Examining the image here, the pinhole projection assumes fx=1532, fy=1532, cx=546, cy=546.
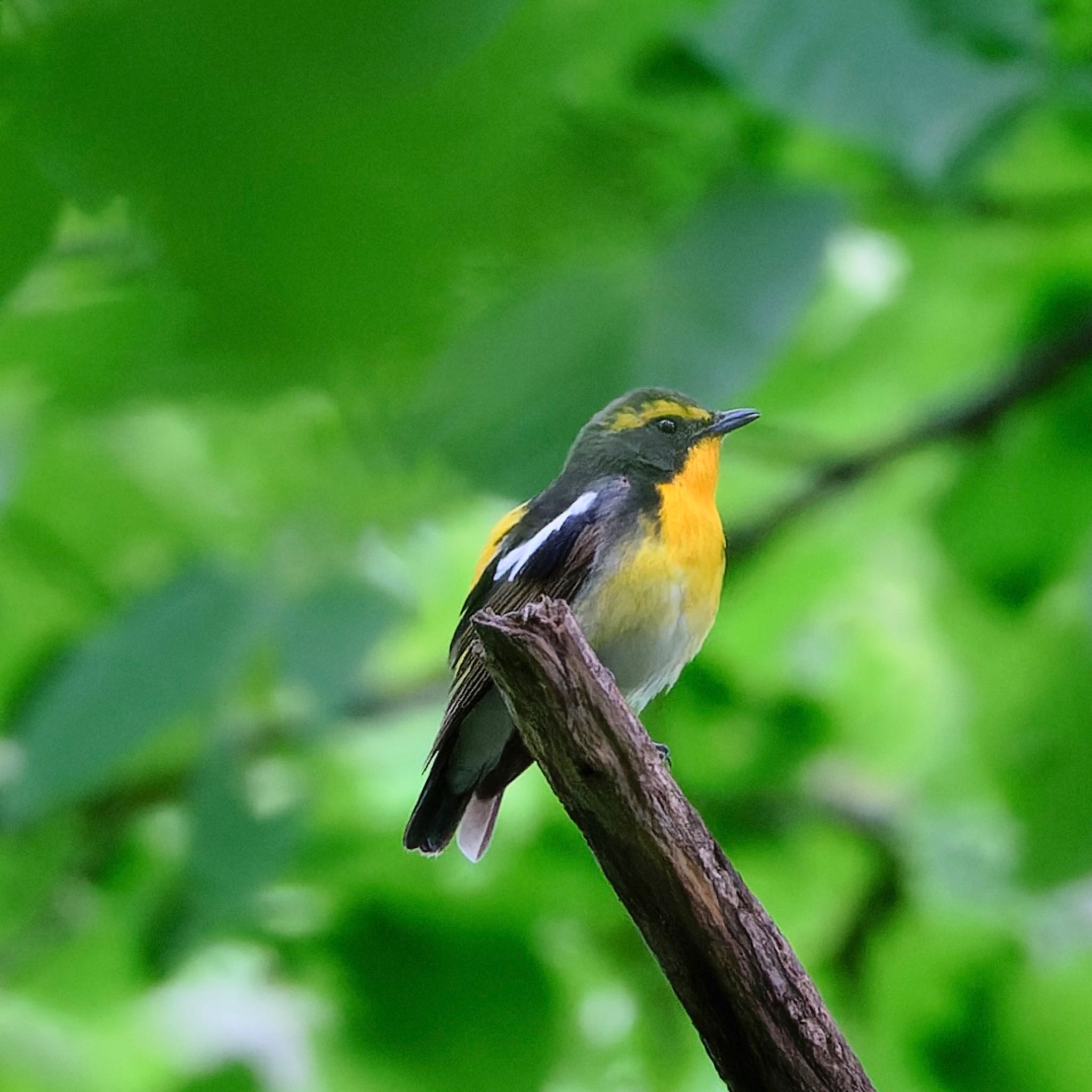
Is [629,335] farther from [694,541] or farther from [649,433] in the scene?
[694,541]

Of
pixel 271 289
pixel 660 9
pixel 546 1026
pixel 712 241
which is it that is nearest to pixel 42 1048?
pixel 546 1026

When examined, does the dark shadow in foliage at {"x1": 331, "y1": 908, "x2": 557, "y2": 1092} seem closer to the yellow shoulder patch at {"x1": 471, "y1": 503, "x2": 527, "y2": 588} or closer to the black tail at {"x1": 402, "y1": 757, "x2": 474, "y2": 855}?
the black tail at {"x1": 402, "y1": 757, "x2": 474, "y2": 855}

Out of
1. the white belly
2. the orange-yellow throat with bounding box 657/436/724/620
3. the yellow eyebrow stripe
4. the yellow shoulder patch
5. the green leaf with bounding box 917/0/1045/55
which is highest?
the yellow eyebrow stripe

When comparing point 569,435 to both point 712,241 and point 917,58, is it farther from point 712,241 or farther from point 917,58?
point 917,58

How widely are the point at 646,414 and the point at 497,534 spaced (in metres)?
0.42

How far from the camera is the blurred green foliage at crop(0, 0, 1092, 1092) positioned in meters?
3.03

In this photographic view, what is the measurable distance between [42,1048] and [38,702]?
162 cm

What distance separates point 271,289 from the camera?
68 centimetres

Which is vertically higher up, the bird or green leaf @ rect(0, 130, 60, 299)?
the bird

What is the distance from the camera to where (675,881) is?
1.86m

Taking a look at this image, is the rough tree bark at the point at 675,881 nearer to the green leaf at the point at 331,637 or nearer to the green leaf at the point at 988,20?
the green leaf at the point at 988,20

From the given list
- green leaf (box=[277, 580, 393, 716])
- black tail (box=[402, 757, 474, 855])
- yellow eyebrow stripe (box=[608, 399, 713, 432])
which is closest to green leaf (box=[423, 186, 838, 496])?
yellow eyebrow stripe (box=[608, 399, 713, 432])

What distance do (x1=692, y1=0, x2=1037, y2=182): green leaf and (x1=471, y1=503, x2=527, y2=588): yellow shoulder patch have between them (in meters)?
0.98

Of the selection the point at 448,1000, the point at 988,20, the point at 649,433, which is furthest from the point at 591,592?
the point at 448,1000
